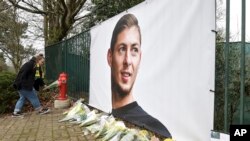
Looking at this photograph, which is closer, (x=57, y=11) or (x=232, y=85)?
(x=232, y=85)

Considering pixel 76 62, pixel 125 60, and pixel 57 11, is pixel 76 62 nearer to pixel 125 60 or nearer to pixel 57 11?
pixel 125 60

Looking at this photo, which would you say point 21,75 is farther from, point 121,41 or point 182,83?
point 182,83

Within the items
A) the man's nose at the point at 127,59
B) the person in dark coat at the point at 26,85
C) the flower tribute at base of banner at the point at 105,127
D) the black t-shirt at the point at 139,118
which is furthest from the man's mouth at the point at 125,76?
the person in dark coat at the point at 26,85

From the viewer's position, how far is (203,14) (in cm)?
395

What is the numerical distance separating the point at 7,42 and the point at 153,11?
24.3 meters

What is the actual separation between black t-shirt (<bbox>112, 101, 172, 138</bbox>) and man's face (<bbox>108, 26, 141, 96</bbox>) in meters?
0.31

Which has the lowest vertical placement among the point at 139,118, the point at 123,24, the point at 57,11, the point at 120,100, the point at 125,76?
the point at 139,118

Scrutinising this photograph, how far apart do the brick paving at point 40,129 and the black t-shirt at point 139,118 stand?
0.72m

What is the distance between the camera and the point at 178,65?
4441 mm

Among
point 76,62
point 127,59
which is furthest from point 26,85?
point 127,59

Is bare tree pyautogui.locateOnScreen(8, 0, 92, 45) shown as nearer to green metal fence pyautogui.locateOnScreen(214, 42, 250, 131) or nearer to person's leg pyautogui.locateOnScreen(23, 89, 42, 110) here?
person's leg pyautogui.locateOnScreen(23, 89, 42, 110)

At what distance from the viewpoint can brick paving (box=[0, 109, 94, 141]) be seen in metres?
6.59

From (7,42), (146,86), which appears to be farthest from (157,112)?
(7,42)

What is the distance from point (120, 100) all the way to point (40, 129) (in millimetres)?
2033
